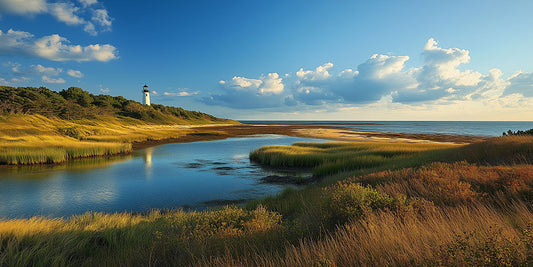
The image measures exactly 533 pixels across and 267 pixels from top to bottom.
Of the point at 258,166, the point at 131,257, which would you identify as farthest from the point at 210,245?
the point at 258,166

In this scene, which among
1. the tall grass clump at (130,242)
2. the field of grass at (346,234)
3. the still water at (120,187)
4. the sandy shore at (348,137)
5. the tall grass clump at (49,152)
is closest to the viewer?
the field of grass at (346,234)

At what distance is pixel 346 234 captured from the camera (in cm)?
425

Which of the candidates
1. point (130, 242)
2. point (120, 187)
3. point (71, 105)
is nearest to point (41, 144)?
point (120, 187)

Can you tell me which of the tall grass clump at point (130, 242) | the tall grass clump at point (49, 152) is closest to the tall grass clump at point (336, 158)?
the tall grass clump at point (130, 242)

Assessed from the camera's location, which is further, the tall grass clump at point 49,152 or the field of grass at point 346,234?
the tall grass clump at point 49,152

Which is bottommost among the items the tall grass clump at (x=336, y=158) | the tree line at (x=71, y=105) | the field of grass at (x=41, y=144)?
the tall grass clump at (x=336, y=158)

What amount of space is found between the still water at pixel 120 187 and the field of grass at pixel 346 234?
593 cm

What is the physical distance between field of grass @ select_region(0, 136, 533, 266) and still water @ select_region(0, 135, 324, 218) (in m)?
5.93

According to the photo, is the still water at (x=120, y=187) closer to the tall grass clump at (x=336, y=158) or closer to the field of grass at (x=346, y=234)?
the tall grass clump at (x=336, y=158)

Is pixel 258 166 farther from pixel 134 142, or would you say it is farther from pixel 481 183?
pixel 134 142

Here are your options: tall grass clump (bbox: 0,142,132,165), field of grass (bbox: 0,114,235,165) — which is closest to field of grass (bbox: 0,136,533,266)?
tall grass clump (bbox: 0,142,132,165)

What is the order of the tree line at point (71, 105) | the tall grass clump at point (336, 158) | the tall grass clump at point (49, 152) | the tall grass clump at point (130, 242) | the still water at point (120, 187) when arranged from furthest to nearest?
the tree line at point (71, 105)
the tall grass clump at point (49, 152)
the tall grass clump at point (336, 158)
the still water at point (120, 187)
the tall grass clump at point (130, 242)

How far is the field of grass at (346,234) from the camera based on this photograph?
3256 millimetres

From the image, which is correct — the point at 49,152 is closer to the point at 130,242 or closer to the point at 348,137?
the point at 130,242
